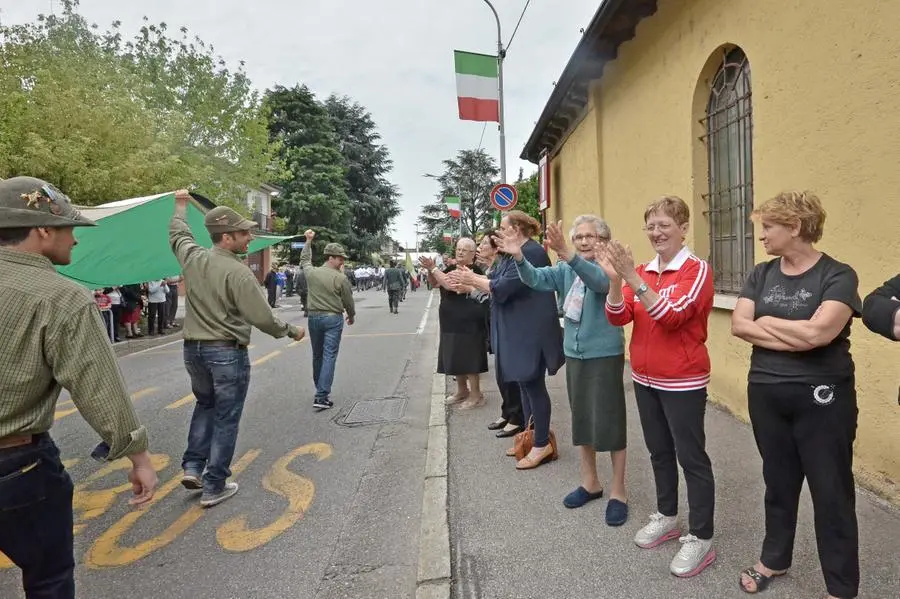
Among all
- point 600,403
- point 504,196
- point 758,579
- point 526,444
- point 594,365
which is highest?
point 504,196

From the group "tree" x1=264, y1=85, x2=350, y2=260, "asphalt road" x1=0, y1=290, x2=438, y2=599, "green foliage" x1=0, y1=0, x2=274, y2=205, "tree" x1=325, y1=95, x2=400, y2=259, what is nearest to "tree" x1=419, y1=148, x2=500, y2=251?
"tree" x1=325, y1=95, x2=400, y2=259

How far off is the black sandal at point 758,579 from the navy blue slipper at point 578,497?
41.3 inches

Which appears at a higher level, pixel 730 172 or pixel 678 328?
pixel 730 172

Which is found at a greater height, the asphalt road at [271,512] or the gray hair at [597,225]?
the gray hair at [597,225]

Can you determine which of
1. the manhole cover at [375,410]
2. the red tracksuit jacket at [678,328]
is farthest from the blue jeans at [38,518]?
the manhole cover at [375,410]

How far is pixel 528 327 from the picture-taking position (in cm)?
411

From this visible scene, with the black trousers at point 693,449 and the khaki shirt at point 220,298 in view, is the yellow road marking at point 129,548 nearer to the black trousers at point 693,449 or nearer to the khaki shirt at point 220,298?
the khaki shirt at point 220,298

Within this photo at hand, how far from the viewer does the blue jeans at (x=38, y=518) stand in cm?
182

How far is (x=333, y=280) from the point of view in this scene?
6.71 m

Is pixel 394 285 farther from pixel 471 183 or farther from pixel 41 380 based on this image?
pixel 471 183

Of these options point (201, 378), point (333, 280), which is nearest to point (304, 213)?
point (333, 280)

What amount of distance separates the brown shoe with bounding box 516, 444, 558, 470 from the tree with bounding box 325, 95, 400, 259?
43.6 meters

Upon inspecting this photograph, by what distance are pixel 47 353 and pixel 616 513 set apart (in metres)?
2.91

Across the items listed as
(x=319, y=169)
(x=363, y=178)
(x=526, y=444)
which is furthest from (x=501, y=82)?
(x=363, y=178)
